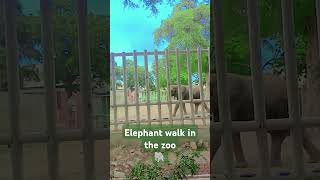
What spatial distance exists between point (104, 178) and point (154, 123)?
0.50 m

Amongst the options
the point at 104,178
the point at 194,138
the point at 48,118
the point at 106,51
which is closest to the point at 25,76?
the point at 48,118

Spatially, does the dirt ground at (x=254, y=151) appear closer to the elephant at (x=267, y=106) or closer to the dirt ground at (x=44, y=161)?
the elephant at (x=267, y=106)

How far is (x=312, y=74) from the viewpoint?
12.0 feet

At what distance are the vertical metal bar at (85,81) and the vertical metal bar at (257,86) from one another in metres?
1.06

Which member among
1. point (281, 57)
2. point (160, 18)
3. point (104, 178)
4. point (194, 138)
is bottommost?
point (104, 178)

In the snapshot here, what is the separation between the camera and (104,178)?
140 inches

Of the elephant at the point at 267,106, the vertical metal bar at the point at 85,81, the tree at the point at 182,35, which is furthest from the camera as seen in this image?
the elephant at the point at 267,106

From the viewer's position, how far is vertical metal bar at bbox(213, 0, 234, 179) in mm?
3547

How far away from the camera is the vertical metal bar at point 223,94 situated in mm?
3547

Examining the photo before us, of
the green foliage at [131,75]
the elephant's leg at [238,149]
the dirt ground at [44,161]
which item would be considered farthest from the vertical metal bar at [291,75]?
the dirt ground at [44,161]

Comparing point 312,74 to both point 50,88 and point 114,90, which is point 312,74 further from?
point 50,88

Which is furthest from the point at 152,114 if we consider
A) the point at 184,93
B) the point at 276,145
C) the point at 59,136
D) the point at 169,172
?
the point at 276,145

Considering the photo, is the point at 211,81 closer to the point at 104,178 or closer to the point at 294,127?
the point at 294,127

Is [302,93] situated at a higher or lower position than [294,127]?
higher
